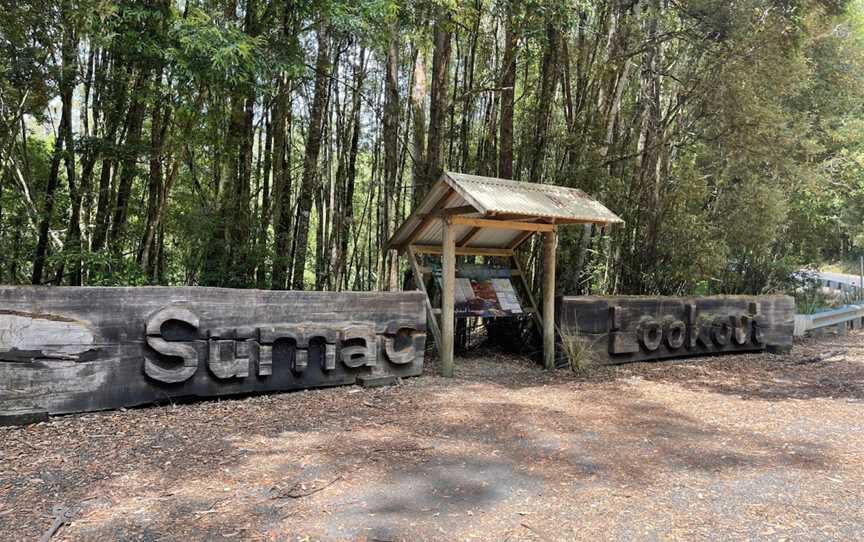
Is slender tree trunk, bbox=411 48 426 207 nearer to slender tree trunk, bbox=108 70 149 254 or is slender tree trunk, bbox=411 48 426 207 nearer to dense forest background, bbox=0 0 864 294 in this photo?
dense forest background, bbox=0 0 864 294

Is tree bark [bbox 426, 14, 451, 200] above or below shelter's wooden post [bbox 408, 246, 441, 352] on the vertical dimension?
above

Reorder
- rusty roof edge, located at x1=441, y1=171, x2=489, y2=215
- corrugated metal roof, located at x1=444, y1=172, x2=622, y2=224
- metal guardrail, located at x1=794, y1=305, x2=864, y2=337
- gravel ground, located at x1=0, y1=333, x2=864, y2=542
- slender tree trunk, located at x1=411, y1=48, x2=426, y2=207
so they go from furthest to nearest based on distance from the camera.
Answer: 1. metal guardrail, located at x1=794, y1=305, x2=864, y2=337
2. slender tree trunk, located at x1=411, y1=48, x2=426, y2=207
3. corrugated metal roof, located at x1=444, y1=172, x2=622, y2=224
4. rusty roof edge, located at x1=441, y1=171, x2=489, y2=215
5. gravel ground, located at x1=0, y1=333, x2=864, y2=542

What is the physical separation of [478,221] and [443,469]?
3.07m

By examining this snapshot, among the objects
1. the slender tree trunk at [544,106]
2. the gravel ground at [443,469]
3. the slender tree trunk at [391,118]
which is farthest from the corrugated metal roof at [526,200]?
the gravel ground at [443,469]

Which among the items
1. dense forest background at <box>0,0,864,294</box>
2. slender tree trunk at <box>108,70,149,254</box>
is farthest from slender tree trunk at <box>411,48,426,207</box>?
slender tree trunk at <box>108,70,149,254</box>

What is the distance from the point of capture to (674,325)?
6773mm

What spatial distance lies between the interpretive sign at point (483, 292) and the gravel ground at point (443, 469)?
1.29m

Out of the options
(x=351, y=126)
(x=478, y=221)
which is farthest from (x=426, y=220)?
(x=351, y=126)

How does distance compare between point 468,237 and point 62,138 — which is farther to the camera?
point 468,237

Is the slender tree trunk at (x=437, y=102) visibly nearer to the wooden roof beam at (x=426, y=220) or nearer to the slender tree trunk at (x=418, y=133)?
the slender tree trunk at (x=418, y=133)

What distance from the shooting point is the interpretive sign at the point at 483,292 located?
5895mm

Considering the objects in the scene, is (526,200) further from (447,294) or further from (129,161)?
(129,161)

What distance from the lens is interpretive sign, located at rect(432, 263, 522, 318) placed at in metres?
5.89

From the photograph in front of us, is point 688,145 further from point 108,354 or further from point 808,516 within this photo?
point 108,354
